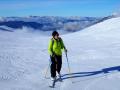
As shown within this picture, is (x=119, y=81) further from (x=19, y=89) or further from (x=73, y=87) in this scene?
(x=19, y=89)

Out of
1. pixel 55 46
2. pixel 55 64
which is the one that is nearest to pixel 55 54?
pixel 55 46

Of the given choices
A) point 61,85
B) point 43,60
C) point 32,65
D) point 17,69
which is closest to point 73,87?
point 61,85

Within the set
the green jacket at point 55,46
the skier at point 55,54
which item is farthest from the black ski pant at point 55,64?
the green jacket at point 55,46

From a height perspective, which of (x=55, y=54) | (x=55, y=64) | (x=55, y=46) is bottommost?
(x=55, y=64)

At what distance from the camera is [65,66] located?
1725cm

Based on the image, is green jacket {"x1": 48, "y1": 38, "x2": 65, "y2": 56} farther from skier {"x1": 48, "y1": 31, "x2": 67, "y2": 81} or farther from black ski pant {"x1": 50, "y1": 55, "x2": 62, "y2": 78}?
black ski pant {"x1": 50, "y1": 55, "x2": 62, "y2": 78}

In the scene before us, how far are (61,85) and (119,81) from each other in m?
2.48

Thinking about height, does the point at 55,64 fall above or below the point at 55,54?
below

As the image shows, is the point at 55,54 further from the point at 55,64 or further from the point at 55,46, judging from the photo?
the point at 55,64

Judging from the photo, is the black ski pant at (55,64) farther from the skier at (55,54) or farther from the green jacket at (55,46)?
the green jacket at (55,46)

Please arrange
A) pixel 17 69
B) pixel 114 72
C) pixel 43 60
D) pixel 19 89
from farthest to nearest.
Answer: pixel 43 60, pixel 17 69, pixel 114 72, pixel 19 89

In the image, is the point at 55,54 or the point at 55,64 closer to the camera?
the point at 55,54

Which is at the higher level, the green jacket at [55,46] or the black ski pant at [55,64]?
the green jacket at [55,46]

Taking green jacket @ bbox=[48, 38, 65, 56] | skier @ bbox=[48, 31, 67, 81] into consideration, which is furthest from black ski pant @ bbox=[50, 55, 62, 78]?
green jacket @ bbox=[48, 38, 65, 56]
